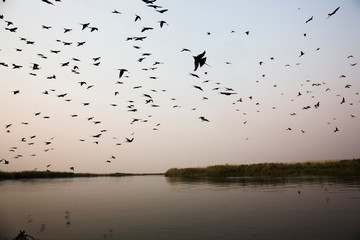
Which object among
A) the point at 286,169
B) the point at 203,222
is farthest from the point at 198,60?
the point at 286,169

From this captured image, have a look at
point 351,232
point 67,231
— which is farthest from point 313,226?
point 67,231

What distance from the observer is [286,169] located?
67.8 metres

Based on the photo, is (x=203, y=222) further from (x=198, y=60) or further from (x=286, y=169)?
(x=286, y=169)

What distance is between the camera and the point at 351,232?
12539 millimetres

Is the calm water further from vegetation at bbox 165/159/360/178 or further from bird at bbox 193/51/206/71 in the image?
vegetation at bbox 165/159/360/178

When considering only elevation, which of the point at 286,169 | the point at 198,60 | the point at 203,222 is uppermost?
the point at 198,60

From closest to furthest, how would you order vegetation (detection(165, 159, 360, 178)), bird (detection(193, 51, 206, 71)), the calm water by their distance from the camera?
bird (detection(193, 51, 206, 71))
the calm water
vegetation (detection(165, 159, 360, 178))

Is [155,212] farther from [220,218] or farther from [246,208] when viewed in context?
[246,208]

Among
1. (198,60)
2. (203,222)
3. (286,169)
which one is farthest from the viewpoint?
(286,169)

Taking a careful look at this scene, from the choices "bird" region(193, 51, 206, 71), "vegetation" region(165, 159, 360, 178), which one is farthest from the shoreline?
"bird" region(193, 51, 206, 71)

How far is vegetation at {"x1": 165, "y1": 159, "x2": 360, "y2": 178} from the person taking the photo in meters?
56.7

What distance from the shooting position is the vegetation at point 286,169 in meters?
56.7

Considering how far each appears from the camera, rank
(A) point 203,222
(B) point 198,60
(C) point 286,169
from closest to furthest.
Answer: (B) point 198,60, (A) point 203,222, (C) point 286,169

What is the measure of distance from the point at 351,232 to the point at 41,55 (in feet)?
60.0
